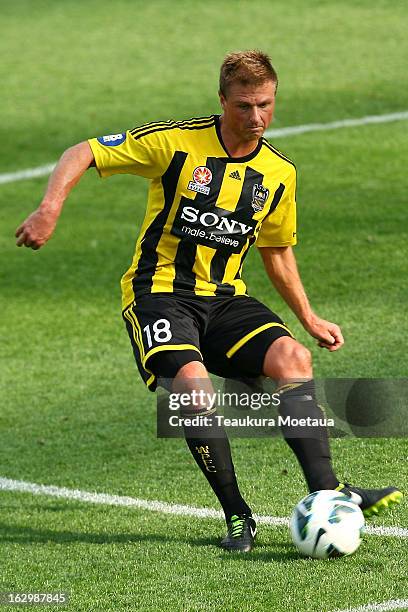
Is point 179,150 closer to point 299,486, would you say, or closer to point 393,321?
point 299,486

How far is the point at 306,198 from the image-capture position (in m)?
13.2

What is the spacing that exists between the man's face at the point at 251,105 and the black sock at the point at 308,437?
1.09 meters

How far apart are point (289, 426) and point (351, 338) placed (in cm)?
381

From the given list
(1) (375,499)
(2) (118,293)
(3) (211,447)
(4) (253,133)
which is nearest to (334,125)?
(2) (118,293)

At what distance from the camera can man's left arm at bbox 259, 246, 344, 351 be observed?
5.91m

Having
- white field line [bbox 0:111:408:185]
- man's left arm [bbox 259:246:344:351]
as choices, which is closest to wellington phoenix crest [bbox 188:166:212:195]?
man's left arm [bbox 259:246:344:351]

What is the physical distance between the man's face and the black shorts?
0.77 m

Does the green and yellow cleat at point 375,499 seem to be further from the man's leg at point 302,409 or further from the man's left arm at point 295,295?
the man's left arm at point 295,295

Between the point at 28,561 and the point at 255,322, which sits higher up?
the point at 255,322

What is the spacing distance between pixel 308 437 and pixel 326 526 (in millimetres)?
448

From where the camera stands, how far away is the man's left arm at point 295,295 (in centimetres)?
591

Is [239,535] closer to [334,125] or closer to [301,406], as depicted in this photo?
[301,406]

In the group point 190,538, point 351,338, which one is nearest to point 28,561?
point 190,538

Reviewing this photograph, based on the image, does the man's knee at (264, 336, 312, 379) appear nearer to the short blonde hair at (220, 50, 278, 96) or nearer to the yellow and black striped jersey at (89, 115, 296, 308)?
the yellow and black striped jersey at (89, 115, 296, 308)
